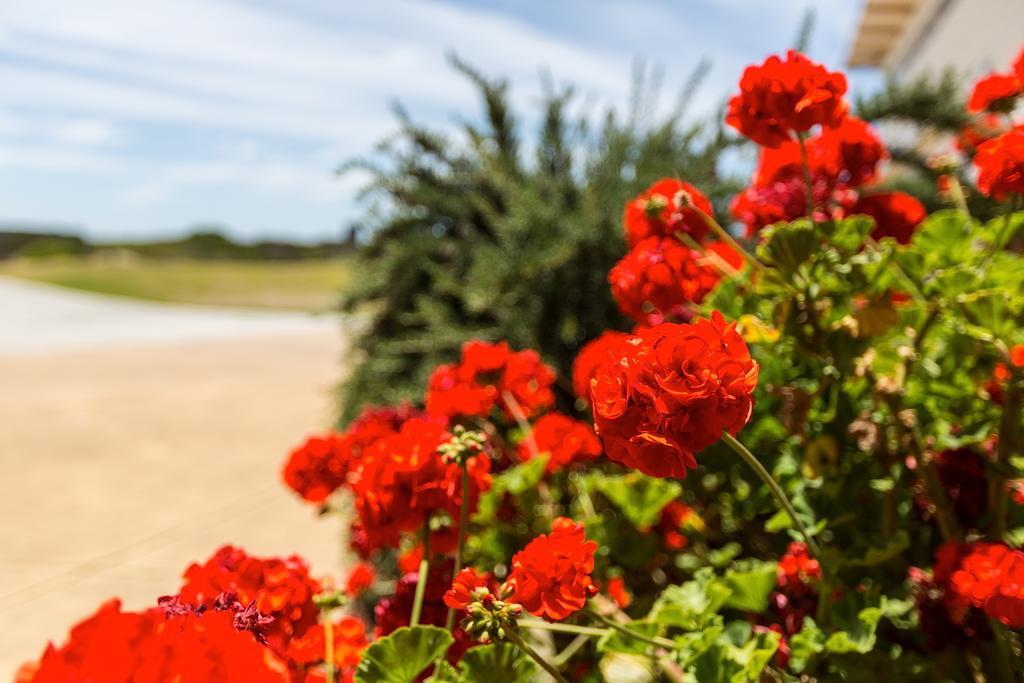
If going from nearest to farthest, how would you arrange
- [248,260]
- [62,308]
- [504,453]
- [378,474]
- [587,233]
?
1. [378,474]
2. [504,453]
3. [587,233]
4. [62,308]
5. [248,260]

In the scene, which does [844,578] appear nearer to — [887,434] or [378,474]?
[887,434]

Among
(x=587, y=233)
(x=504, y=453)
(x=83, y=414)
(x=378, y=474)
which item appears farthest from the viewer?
(x=83, y=414)

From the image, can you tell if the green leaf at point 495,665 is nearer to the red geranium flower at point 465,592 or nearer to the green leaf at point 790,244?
the red geranium flower at point 465,592

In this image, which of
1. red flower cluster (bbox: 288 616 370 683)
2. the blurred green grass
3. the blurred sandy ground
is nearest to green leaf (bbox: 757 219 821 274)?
red flower cluster (bbox: 288 616 370 683)

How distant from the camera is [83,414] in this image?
4.86 m

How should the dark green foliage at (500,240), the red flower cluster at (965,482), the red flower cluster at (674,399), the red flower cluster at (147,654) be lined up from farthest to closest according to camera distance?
the dark green foliage at (500,240) < the red flower cluster at (965,482) < the red flower cluster at (674,399) < the red flower cluster at (147,654)

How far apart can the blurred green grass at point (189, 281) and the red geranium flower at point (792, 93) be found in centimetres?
1253

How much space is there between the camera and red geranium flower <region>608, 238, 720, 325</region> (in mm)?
1004

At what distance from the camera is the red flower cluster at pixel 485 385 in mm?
1237

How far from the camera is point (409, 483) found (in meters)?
0.85


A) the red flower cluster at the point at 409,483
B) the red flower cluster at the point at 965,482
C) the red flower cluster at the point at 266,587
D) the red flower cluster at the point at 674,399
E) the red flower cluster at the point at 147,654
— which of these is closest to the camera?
the red flower cluster at the point at 147,654

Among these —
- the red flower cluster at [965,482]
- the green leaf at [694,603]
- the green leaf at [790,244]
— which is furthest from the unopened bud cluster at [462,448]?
the red flower cluster at [965,482]

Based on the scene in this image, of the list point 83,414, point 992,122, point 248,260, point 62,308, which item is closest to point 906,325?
point 992,122

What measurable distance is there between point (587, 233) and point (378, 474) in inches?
52.2
